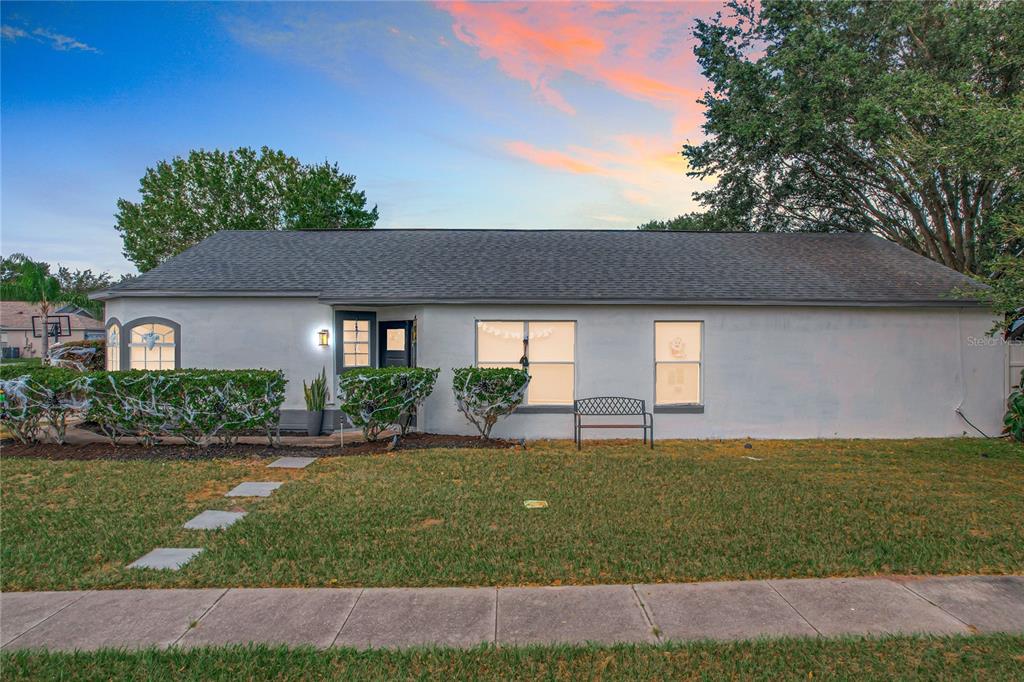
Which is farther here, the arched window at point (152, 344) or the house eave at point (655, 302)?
the arched window at point (152, 344)

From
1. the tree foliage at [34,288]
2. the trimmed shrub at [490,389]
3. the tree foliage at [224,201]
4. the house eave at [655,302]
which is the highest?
the tree foliage at [224,201]

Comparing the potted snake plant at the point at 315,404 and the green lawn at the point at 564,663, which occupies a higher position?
the potted snake plant at the point at 315,404

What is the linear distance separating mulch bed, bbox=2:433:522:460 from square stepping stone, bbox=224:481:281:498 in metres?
1.75

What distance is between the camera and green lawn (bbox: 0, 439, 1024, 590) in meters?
4.41

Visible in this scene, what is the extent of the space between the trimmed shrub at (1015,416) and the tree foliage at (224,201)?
27644mm

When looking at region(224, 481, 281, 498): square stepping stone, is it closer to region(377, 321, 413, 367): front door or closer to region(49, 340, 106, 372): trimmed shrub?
region(377, 321, 413, 367): front door

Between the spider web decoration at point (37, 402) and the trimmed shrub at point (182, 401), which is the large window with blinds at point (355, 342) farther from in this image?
the spider web decoration at point (37, 402)

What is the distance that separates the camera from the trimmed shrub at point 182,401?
8805 mm

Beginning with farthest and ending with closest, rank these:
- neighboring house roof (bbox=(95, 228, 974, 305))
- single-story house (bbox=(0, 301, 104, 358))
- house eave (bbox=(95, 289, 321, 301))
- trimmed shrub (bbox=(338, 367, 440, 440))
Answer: single-story house (bbox=(0, 301, 104, 358)) < house eave (bbox=(95, 289, 321, 301)) < neighboring house roof (bbox=(95, 228, 974, 305)) < trimmed shrub (bbox=(338, 367, 440, 440))

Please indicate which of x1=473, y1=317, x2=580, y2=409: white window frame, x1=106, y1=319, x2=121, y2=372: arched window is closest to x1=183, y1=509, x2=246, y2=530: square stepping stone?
x1=473, y1=317, x2=580, y2=409: white window frame

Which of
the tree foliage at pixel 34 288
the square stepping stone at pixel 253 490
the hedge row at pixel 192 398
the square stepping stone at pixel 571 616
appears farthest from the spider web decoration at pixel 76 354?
the square stepping stone at pixel 571 616

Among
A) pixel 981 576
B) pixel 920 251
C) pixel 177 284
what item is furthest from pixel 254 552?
pixel 920 251

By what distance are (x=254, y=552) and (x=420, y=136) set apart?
13.9 metres

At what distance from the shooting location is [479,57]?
45.2 ft
